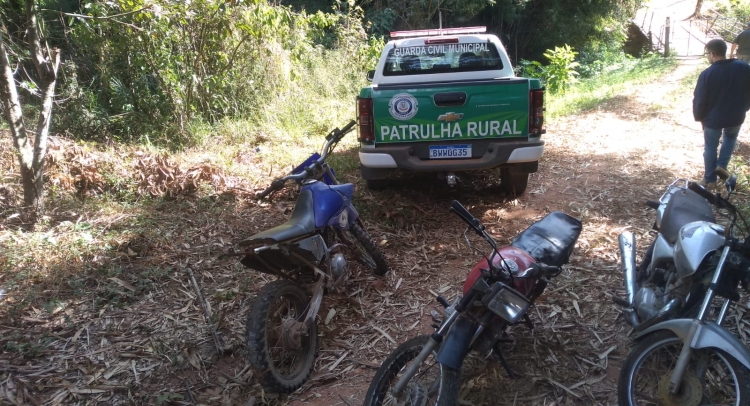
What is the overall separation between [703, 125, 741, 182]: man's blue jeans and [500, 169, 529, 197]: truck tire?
2051mm

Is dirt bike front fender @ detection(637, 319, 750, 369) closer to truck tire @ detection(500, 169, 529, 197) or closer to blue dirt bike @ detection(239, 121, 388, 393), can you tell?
blue dirt bike @ detection(239, 121, 388, 393)

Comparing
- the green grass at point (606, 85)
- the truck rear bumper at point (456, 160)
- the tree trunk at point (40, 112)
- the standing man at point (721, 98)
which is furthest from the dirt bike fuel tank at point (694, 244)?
the green grass at point (606, 85)

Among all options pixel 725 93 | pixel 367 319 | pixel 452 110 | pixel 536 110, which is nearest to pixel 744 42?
pixel 725 93

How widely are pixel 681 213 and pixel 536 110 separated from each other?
77.1 inches

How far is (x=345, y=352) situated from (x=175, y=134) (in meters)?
5.44

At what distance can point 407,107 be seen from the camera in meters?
4.70

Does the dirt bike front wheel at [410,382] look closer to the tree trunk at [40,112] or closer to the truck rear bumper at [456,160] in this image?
the truck rear bumper at [456,160]

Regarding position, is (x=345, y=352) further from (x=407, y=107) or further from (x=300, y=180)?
(x=407, y=107)

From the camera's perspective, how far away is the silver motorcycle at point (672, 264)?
262cm

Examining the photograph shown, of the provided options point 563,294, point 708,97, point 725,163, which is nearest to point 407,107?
point 563,294

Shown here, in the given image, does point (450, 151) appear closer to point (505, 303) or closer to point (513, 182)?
point (513, 182)

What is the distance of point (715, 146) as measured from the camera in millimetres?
5434

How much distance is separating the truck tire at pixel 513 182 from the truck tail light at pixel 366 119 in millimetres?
1620

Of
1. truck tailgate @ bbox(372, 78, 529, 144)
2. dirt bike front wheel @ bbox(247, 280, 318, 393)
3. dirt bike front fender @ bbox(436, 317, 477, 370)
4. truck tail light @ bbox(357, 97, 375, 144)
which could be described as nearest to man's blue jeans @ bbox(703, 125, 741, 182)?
truck tailgate @ bbox(372, 78, 529, 144)
